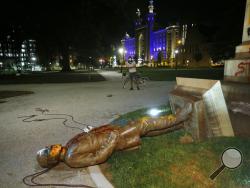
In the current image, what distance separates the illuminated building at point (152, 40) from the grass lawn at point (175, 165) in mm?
101146

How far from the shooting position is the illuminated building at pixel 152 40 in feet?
383

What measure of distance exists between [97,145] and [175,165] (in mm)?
1278

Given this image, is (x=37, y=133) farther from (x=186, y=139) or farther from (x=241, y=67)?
(x=241, y=67)

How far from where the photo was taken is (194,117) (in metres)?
5.15

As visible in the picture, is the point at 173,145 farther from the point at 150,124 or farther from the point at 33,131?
the point at 33,131

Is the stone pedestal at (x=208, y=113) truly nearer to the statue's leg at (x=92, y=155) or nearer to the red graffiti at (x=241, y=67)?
the red graffiti at (x=241, y=67)

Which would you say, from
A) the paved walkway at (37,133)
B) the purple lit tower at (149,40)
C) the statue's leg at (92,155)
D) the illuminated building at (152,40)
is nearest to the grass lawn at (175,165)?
the statue's leg at (92,155)

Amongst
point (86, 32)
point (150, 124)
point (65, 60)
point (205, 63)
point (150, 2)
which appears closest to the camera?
point (150, 124)

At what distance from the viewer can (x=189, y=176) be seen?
407 cm

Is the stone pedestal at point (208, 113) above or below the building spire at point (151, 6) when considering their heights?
below

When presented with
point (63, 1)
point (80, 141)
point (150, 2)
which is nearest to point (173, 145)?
point (80, 141)

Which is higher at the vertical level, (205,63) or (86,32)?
(86,32)

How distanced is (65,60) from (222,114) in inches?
2117

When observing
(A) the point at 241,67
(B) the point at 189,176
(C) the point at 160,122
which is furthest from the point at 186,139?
(A) the point at 241,67
